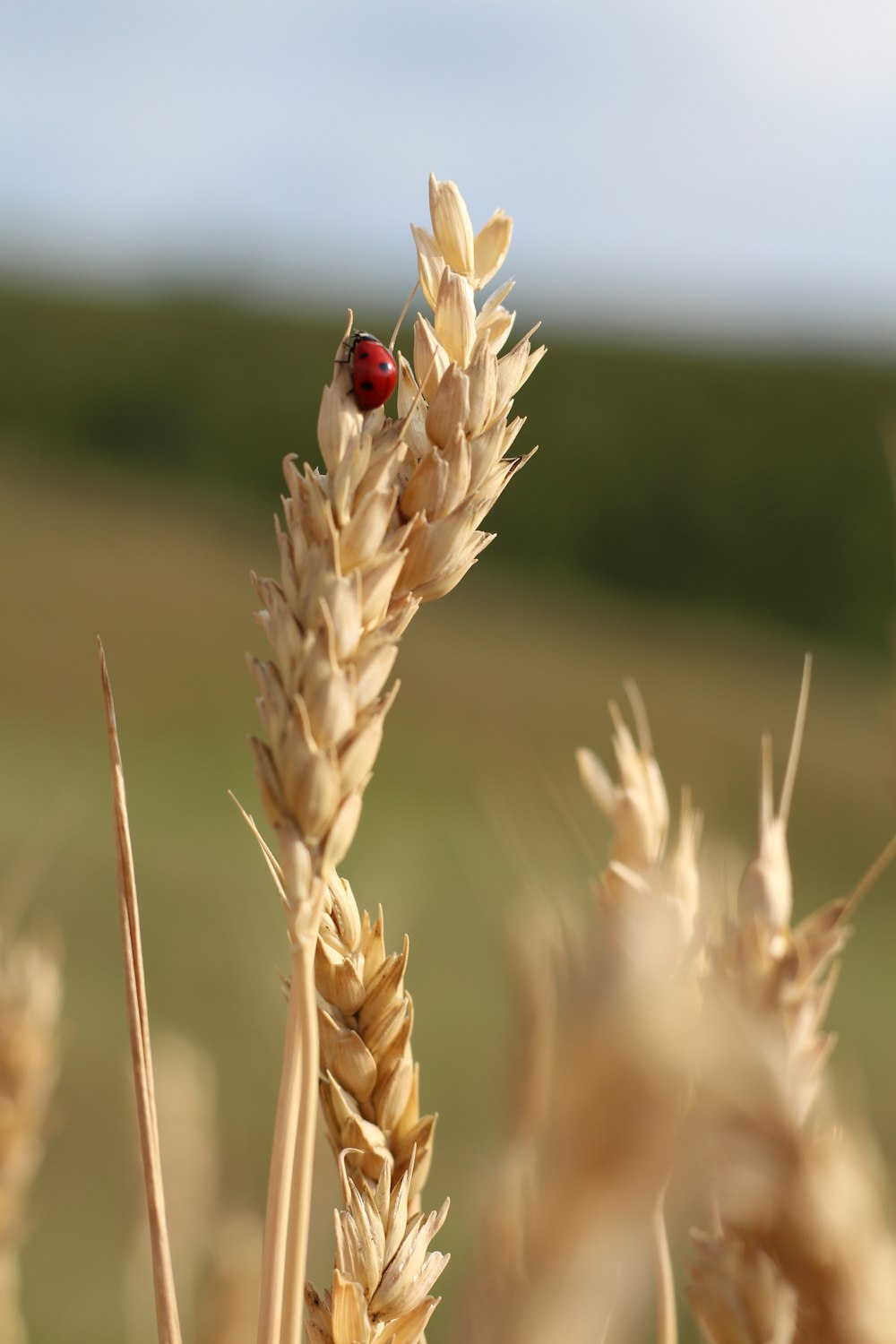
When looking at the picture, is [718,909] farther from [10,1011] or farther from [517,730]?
[517,730]

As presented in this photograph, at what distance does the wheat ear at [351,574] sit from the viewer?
1.07 ft

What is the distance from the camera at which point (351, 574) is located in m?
0.34

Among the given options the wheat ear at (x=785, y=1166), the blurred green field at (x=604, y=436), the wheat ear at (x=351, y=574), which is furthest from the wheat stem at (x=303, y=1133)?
the blurred green field at (x=604, y=436)

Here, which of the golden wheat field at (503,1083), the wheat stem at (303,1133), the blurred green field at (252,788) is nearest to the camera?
the golden wheat field at (503,1083)

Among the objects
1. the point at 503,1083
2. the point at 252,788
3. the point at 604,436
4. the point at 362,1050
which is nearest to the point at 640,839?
the point at 362,1050

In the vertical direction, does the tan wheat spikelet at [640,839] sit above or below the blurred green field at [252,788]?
above

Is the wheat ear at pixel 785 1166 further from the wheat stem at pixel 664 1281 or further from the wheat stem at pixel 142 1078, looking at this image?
the wheat stem at pixel 142 1078

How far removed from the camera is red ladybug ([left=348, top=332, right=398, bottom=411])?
393 mm

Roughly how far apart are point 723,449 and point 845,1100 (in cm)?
1209

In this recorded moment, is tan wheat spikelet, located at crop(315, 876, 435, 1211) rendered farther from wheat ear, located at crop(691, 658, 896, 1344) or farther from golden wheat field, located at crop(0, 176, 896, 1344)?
wheat ear, located at crop(691, 658, 896, 1344)

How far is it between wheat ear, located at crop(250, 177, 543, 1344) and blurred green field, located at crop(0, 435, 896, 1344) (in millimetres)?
57

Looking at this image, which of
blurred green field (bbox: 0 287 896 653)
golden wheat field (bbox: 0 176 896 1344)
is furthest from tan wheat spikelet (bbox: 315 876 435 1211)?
blurred green field (bbox: 0 287 896 653)

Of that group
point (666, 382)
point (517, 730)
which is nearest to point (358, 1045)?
point (517, 730)

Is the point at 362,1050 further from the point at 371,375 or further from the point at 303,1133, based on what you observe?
the point at 371,375
